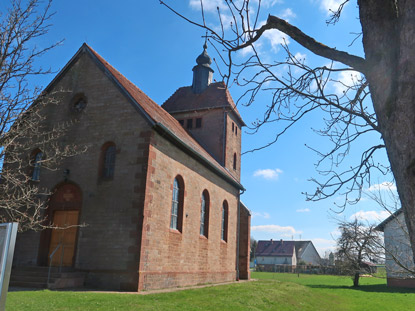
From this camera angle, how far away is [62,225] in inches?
565

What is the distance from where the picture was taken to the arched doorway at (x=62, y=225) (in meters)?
13.9

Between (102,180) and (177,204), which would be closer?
(102,180)

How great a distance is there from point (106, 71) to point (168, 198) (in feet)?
19.9

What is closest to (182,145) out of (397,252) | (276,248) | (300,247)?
(397,252)

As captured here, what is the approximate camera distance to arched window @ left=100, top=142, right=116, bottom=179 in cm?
1438

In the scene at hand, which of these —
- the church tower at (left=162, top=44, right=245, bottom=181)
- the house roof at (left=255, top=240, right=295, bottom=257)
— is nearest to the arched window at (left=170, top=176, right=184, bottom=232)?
the church tower at (left=162, top=44, right=245, bottom=181)

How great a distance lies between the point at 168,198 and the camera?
14.7m

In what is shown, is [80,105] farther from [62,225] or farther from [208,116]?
[208,116]

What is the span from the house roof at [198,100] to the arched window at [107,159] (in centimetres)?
1110

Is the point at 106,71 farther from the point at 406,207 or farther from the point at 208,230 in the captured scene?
the point at 406,207

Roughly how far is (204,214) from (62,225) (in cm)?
742

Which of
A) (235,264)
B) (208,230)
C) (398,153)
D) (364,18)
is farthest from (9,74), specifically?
(235,264)

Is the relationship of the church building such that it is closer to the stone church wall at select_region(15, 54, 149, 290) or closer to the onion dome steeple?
the stone church wall at select_region(15, 54, 149, 290)

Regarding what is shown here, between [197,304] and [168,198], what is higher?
[168,198]
